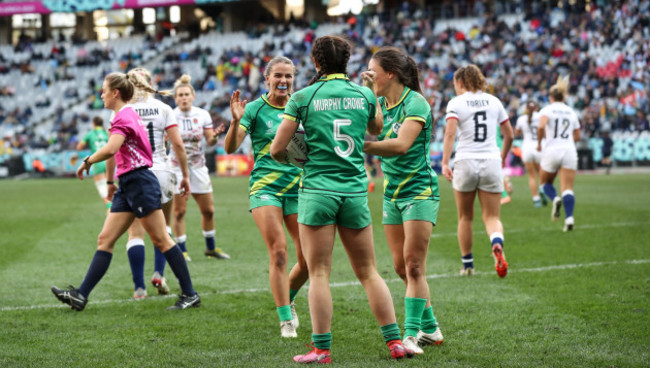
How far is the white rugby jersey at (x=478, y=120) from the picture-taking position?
769 cm

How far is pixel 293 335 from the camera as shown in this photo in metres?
5.55

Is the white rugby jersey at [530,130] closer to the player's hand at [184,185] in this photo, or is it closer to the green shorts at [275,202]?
the player's hand at [184,185]

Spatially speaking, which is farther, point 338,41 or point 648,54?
point 648,54

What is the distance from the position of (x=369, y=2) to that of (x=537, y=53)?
12.8 m

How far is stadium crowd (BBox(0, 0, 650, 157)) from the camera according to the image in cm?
3225

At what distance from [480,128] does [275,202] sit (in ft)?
9.49

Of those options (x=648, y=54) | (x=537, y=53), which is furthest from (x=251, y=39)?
(x=648, y=54)

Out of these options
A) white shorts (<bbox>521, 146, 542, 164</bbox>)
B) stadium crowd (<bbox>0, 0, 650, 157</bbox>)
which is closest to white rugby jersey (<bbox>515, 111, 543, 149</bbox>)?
white shorts (<bbox>521, 146, 542, 164</bbox>)

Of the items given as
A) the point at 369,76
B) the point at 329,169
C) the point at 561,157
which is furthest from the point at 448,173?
the point at 561,157

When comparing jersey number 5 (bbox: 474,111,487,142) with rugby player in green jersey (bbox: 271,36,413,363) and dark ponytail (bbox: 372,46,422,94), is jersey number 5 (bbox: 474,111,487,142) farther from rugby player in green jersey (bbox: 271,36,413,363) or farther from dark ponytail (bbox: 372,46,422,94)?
rugby player in green jersey (bbox: 271,36,413,363)

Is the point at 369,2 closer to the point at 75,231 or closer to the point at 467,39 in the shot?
the point at 467,39

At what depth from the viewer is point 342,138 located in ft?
14.6

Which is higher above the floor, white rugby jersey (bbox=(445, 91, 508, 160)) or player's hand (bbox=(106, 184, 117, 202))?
white rugby jersey (bbox=(445, 91, 508, 160))

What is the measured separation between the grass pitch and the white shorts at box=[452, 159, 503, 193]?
3.24ft
